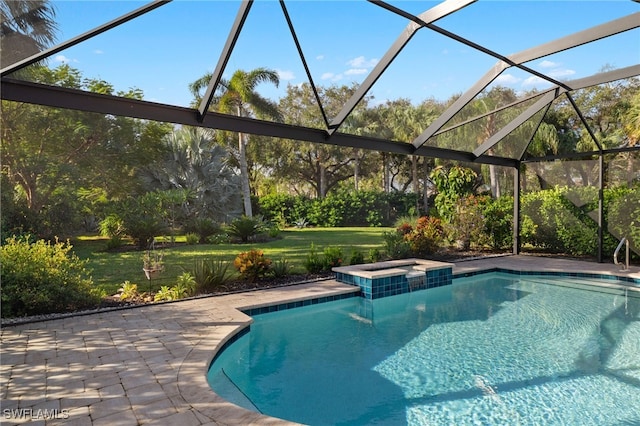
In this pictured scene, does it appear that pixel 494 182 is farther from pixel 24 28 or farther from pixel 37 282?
pixel 24 28

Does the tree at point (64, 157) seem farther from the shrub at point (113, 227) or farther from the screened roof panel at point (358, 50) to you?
the screened roof panel at point (358, 50)

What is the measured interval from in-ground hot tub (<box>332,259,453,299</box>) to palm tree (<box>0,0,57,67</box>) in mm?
6666

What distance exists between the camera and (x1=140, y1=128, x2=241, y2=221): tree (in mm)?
17953

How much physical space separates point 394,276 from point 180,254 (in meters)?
7.06

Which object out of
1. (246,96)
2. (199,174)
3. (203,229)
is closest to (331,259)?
(203,229)

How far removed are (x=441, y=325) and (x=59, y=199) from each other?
41.6 feet

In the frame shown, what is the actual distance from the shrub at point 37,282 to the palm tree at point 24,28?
2.85m

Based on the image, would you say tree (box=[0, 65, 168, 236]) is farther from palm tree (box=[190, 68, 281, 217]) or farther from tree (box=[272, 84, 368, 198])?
tree (box=[272, 84, 368, 198])

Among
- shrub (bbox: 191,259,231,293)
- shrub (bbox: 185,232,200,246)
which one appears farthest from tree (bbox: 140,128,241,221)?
shrub (bbox: 191,259,231,293)

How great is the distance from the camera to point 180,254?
12344 mm

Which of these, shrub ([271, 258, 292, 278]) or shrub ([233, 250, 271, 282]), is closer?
shrub ([233, 250, 271, 282])

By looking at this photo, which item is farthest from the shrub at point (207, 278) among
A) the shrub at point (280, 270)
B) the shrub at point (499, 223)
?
the shrub at point (499, 223)

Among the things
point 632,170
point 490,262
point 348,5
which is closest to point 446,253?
point 490,262

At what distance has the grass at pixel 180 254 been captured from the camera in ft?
30.0
